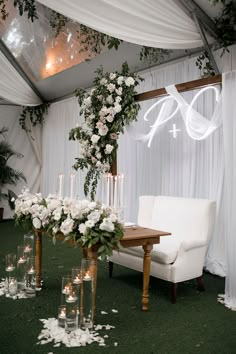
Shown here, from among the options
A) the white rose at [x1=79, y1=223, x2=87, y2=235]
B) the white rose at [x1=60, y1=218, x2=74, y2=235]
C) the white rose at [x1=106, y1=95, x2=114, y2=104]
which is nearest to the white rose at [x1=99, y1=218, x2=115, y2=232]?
the white rose at [x1=79, y1=223, x2=87, y2=235]

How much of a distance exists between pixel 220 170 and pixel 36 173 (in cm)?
546

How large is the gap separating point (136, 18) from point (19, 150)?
5975 millimetres

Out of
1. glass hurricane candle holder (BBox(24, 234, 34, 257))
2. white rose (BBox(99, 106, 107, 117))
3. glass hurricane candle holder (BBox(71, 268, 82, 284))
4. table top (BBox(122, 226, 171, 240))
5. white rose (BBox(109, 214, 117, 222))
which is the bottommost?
glass hurricane candle holder (BBox(71, 268, 82, 284))

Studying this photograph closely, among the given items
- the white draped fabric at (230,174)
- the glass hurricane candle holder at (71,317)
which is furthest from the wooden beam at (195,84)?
the glass hurricane candle holder at (71,317)

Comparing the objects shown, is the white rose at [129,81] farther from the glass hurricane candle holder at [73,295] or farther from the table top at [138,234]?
the glass hurricane candle holder at [73,295]

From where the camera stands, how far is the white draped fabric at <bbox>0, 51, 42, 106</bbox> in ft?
20.7

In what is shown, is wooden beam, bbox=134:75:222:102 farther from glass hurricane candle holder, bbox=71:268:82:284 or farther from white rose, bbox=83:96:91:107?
glass hurricane candle holder, bbox=71:268:82:284

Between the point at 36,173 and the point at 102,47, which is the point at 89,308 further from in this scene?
the point at 36,173

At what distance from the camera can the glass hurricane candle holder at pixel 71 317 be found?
8.77ft

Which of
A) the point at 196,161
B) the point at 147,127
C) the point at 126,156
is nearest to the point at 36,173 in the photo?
the point at 126,156

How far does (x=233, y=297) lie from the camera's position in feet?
11.0

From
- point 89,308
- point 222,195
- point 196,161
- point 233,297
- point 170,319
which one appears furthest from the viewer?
point 196,161

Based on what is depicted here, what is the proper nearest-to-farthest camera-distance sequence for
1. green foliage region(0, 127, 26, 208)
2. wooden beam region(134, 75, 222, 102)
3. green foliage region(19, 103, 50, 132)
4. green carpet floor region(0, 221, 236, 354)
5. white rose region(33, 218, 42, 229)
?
1. green carpet floor region(0, 221, 236, 354)
2. white rose region(33, 218, 42, 229)
3. wooden beam region(134, 75, 222, 102)
4. green foliage region(0, 127, 26, 208)
5. green foliage region(19, 103, 50, 132)

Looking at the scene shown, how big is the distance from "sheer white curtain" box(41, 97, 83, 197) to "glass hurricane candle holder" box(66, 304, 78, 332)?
4655mm
